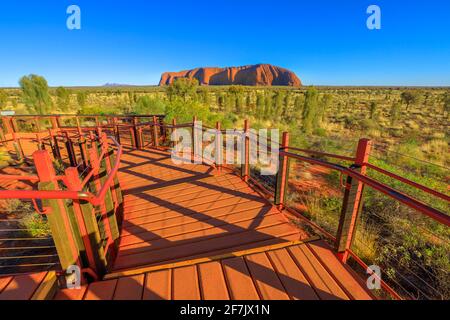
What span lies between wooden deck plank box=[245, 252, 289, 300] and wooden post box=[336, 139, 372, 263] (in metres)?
0.82

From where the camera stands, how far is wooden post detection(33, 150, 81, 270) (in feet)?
5.03

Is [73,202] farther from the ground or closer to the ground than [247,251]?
farther from the ground

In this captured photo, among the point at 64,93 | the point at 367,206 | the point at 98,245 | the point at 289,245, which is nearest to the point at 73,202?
the point at 98,245

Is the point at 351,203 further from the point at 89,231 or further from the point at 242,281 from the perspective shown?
the point at 89,231

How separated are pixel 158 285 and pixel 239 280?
28.7 inches

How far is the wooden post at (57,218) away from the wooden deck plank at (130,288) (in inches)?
15.9

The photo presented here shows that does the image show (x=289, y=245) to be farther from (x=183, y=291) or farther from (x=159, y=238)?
(x=159, y=238)

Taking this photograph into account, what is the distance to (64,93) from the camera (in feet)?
78.8

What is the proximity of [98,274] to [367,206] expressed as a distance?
20.0 ft

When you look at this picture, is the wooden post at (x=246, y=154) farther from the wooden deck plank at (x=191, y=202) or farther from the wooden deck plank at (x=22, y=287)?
the wooden deck plank at (x=22, y=287)

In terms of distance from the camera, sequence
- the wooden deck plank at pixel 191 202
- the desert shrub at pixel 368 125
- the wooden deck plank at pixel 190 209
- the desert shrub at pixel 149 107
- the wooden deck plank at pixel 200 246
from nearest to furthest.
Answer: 1. the wooden deck plank at pixel 200 246
2. the wooden deck plank at pixel 190 209
3. the wooden deck plank at pixel 191 202
4. the desert shrub at pixel 368 125
5. the desert shrub at pixel 149 107

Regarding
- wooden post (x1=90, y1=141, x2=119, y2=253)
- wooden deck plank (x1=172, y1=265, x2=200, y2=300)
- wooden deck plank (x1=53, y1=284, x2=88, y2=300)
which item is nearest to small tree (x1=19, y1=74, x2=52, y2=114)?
wooden post (x1=90, y1=141, x2=119, y2=253)

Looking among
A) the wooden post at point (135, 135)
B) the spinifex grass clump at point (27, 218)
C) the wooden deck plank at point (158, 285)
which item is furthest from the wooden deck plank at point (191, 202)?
A: the wooden post at point (135, 135)

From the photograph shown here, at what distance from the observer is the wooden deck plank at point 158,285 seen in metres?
1.80
